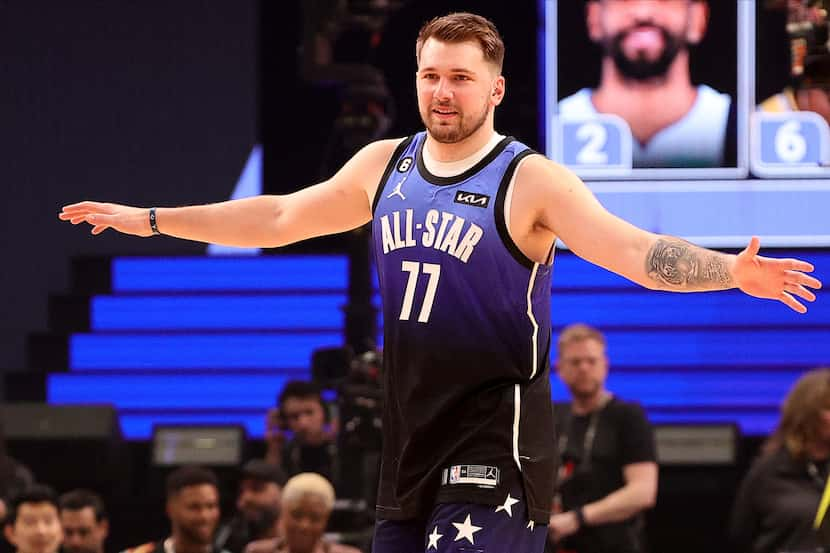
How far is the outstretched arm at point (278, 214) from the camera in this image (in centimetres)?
369

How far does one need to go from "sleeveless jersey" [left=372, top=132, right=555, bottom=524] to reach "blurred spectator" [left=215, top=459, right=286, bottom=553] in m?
3.68

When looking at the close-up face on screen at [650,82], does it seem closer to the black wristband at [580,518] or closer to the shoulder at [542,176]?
the black wristband at [580,518]

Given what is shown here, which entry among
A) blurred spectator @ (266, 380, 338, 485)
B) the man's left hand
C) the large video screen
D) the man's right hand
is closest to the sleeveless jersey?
the man's right hand

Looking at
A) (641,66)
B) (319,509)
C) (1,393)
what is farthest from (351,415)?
(1,393)

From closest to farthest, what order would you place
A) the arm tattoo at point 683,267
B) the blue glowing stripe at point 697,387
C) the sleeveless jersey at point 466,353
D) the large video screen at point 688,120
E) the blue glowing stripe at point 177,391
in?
the arm tattoo at point 683,267
the sleeveless jersey at point 466,353
the large video screen at point 688,120
the blue glowing stripe at point 697,387
the blue glowing stripe at point 177,391

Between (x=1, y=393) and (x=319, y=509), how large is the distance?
434 cm

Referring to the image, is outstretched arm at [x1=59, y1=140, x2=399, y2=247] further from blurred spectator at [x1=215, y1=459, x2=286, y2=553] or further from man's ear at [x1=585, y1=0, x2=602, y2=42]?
man's ear at [x1=585, y1=0, x2=602, y2=42]

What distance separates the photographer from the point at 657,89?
873 centimetres

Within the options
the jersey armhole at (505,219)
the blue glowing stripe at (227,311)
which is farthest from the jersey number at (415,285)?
the blue glowing stripe at (227,311)

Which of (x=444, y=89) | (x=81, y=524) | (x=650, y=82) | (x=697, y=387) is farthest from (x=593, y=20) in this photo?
(x=444, y=89)

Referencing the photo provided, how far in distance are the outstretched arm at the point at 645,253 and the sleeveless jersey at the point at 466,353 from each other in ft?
0.31

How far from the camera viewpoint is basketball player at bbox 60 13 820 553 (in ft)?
11.0

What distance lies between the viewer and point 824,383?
6.21 meters

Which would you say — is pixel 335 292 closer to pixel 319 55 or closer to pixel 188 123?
pixel 188 123
